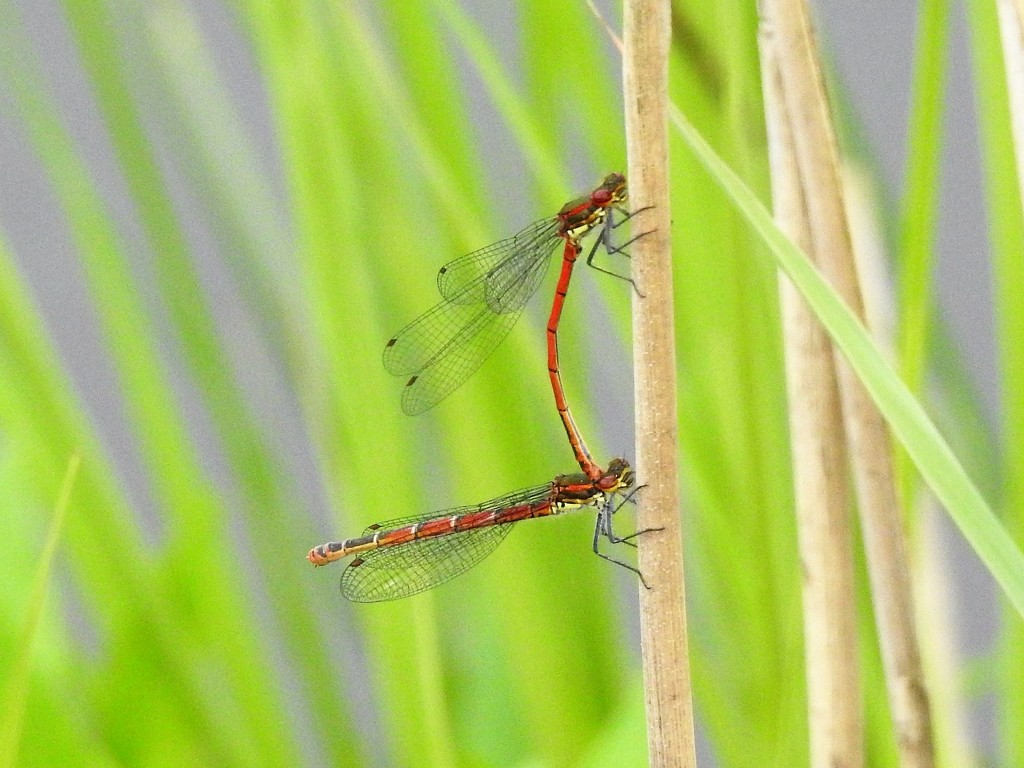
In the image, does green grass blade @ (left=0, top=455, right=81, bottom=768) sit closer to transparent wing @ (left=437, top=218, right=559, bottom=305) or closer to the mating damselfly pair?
the mating damselfly pair

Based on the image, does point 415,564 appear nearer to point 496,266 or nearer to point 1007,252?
point 496,266

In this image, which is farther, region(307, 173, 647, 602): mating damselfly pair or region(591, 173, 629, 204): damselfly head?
region(307, 173, 647, 602): mating damselfly pair

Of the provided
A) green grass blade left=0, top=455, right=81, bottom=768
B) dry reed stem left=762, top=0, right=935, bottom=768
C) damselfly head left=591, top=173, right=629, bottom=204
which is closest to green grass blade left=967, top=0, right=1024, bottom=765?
dry reed stem left=762, top=0, right=935, bottom=768

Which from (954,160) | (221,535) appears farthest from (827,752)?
(954,160)

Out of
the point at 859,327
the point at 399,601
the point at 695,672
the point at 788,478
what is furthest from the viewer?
the point at 399,601

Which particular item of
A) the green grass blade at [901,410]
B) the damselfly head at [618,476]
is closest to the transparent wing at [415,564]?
the damselfly head at [618,476]

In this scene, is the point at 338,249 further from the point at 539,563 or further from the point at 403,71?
the point at 539,563

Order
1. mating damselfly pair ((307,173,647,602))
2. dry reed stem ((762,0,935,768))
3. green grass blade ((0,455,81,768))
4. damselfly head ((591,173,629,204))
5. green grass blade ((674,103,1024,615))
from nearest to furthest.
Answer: green grass blade ((674,103,1024,615)), green grass blade ((0,455,81,768)), dry reed stem ((762,0,935,768)), damselfly head ((591,173,629,204)), mating damselfly pair ((307,173,647,602))
